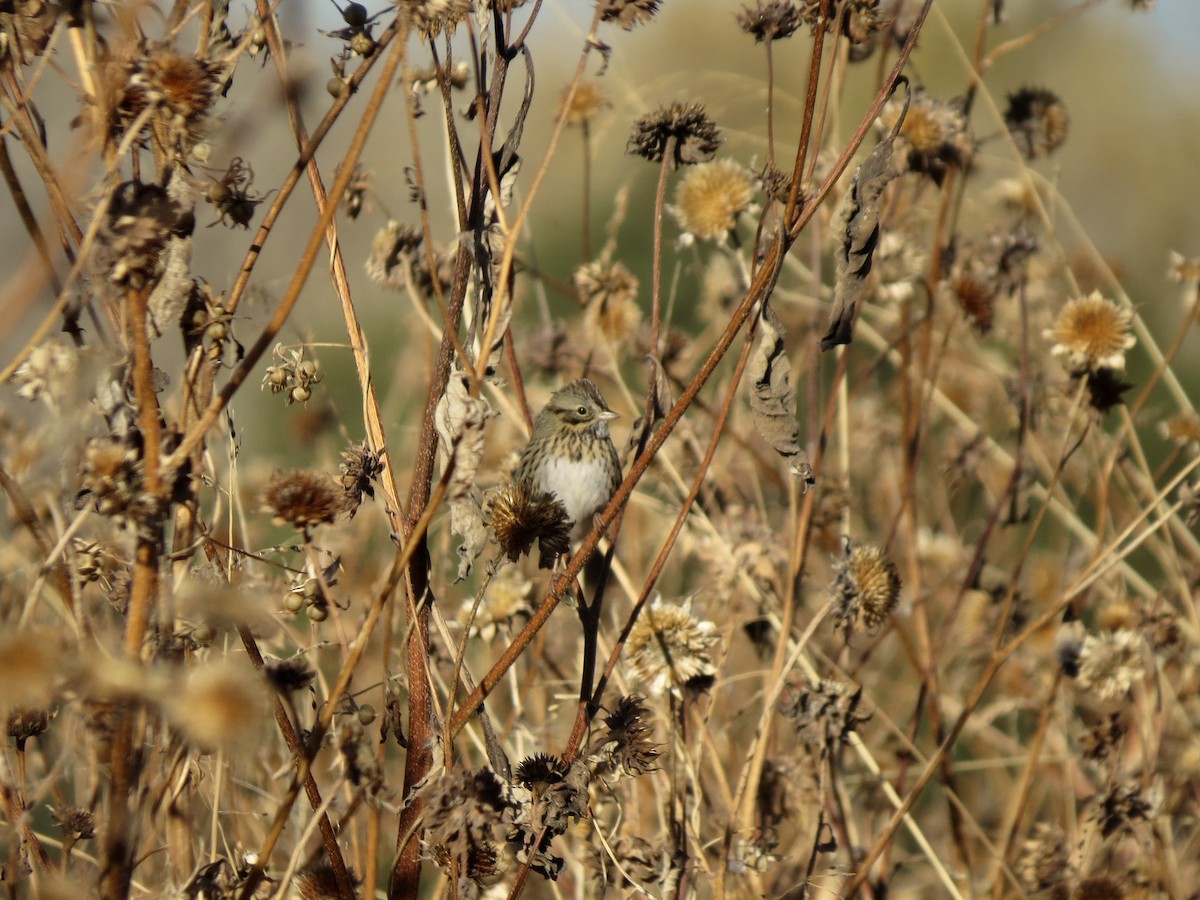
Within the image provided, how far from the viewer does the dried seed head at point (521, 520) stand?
1.53 metres

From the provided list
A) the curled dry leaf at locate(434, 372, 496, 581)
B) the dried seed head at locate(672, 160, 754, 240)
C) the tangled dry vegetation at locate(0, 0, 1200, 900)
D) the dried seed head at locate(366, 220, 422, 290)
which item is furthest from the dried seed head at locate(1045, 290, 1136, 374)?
the curled dry leaf at locate(434, 372, 496, 581)

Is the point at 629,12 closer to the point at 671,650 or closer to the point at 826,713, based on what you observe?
the point at 671,650

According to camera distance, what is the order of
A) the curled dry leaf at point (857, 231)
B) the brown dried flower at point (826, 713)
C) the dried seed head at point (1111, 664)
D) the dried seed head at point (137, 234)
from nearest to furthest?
the dried seed head at point (137, 234)
the curled dry leaf at point (857, 231)
the brown dried flower at point (826, 713)
the dried seed head at point (1111, 664)

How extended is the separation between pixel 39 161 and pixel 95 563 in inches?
18.9

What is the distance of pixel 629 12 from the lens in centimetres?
145

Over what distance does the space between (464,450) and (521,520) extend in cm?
28

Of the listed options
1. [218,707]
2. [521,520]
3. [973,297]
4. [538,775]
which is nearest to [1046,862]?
[973,297]

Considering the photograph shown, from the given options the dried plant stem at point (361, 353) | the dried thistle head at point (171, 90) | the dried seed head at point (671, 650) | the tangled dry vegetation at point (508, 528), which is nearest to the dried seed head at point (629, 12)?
the tangled dry vegetation at point (508, 528)

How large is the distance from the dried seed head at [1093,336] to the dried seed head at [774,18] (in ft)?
3.39

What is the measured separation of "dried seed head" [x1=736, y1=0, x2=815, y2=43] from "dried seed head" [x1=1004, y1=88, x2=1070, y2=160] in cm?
146

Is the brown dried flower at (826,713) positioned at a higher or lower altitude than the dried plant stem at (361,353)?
lower

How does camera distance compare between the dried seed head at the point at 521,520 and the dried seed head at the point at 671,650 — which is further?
the dried seed head at the point at 671,650

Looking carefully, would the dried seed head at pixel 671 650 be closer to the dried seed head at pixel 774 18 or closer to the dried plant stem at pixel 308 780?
the dried plant stem at pixel 308 780

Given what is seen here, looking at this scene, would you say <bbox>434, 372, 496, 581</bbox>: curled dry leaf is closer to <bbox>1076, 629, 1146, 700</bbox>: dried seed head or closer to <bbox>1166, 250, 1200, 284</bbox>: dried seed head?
<bbox>1076, 629, 1146, 700</bbox>: dried seed head
